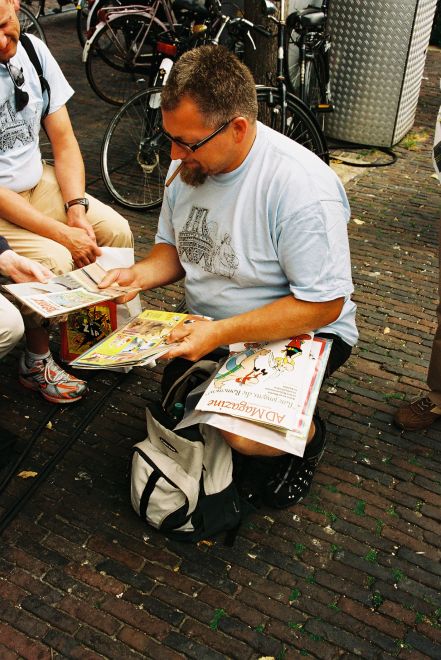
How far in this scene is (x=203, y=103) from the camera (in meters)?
2.27

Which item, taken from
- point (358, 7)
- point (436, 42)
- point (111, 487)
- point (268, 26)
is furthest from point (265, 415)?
point (436, 42)

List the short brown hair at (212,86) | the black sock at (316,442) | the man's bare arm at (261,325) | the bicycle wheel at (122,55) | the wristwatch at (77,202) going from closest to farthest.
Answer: the short brown hair at (212,86), the man's bare arm at (261,325), the black sock at (316,442), the wristwatch at (77,202), the bicycle wheel at (122,55)

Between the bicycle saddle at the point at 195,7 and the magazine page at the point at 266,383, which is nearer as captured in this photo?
the magazine page at the point at 266,383

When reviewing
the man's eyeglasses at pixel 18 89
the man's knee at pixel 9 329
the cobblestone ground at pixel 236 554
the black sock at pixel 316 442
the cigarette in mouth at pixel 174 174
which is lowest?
the cobblestone ground at pixel 236 554

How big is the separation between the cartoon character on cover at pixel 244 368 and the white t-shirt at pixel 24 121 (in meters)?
1.48

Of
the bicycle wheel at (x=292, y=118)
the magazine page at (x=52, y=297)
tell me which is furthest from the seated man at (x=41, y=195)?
the bicycle wheel at (x=292, y=118)

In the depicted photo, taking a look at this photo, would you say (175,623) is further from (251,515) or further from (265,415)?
(265,415)

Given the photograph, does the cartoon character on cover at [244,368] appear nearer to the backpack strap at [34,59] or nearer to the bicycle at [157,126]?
the backpack strap at [34,59]

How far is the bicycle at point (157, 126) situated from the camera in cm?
529

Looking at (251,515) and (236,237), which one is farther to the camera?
(251,515)

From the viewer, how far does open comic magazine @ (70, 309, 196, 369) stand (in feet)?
7.77

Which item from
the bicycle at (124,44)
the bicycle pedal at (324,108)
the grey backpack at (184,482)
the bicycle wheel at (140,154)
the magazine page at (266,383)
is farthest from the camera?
the bicycle at (124,44)

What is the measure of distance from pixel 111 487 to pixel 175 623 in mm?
736

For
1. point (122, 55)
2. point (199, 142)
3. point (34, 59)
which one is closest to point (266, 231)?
point (199, 142)
